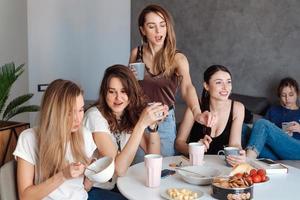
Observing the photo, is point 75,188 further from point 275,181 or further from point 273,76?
point 273,76

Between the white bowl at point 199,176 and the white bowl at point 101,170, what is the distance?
1.19ft

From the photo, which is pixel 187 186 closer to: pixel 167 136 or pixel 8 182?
pixel 8 182

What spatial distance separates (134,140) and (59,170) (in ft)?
1.28

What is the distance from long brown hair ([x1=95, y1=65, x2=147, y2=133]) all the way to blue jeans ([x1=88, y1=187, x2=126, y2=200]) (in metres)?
Answer: 0.30

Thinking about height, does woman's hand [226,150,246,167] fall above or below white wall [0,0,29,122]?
below

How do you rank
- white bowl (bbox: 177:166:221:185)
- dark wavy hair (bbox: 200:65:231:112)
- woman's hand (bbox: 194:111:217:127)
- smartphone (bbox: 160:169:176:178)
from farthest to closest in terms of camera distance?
dark wavy hair (bbox: 200:65:231:112)
woman's hand (bbox: 194:111:217:127)
smartphone (bbox: 160:169:176:178)
white bowl (bbox: 177:166:221:185)

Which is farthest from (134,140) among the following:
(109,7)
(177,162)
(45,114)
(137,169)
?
(109,7)

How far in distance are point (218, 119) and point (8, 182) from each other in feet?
4.50

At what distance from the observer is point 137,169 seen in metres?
2.05

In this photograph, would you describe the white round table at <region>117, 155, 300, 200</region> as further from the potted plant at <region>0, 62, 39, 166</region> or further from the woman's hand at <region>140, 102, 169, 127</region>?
the potted plant at <region>0, 62, 39, 166</region>

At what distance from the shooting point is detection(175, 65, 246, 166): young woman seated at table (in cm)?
261

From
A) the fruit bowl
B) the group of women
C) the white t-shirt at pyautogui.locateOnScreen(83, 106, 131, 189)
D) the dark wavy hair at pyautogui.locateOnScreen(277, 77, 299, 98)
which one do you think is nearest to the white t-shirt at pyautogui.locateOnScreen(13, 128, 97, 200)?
the group of women

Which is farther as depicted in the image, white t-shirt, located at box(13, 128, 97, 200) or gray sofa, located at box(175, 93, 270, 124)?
gray sofa, located at box(175, 93, 270, 124)

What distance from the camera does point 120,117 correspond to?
2268 millimetres
